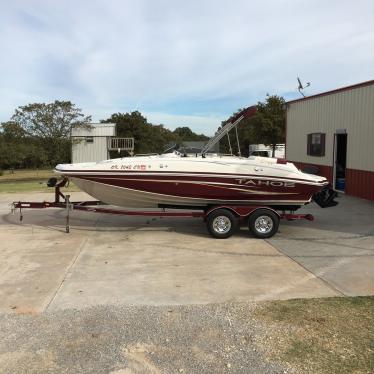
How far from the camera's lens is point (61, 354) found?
14.1 feet

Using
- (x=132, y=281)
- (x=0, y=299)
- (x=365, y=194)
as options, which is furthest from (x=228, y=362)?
(x=365, y=194)

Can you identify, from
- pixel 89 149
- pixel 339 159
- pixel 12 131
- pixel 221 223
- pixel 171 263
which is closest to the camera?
pixel 171 263

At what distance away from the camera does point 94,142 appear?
130ft

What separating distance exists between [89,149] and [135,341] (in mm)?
36120

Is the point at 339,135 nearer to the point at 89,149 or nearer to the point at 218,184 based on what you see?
the point at 218,184

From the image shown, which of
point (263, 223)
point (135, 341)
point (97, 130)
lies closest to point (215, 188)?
point (263, 223)

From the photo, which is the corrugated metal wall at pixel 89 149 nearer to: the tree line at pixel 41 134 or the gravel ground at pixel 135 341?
the tree line at pixel 41 134

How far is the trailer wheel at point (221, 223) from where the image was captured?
9164 mm

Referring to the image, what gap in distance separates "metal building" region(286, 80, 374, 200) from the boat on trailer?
171cm

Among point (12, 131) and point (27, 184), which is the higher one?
point (12, 131)

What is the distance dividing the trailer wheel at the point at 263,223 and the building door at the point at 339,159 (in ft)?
27.1

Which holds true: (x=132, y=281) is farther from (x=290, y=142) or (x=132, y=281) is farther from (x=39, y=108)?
(x=39, y=108)

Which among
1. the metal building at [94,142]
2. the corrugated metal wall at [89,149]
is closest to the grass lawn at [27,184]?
the corrugated metal wall at [89,149]

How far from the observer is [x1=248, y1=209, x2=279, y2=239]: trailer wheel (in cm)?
916
